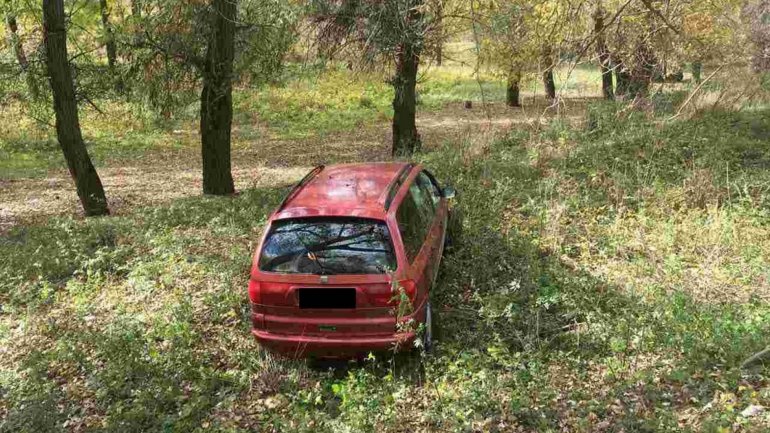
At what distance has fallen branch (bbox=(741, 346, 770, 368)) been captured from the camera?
420 cm

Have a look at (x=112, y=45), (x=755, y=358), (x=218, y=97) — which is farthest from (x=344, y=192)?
(x=112, y=45)

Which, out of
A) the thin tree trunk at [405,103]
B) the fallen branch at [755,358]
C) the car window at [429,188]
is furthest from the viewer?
the thin tree trunk at [405,103]

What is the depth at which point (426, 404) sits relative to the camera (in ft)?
14.9

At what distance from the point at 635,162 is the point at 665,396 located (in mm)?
6246

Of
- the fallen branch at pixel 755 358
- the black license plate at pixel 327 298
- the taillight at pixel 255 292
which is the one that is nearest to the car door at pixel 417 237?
the black license plate at pixel 327 298

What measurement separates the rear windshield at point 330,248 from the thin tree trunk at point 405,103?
9.36 m

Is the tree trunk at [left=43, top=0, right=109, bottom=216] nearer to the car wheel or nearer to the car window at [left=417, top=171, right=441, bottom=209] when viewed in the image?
the car window at [left=417, top=171, right=441, bottom=209]

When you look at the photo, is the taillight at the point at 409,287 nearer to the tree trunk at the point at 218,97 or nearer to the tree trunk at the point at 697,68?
the tree trunk at the point at 697,68

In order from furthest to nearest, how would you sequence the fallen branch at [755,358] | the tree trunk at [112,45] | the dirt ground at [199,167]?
1. the dirt ground at [199,167]
2. the tree trunk at [112,45]
3. the fallen branch at [755,358]

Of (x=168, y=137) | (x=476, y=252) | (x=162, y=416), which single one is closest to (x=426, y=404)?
(x=162, y=416)

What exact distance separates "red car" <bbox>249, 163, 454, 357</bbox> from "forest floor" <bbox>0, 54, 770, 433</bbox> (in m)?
0.37

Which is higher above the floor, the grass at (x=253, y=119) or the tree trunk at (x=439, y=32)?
the tree trunk at (x=439, y=32)

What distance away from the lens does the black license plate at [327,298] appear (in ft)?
15.9

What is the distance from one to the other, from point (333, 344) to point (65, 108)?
8.33 m
